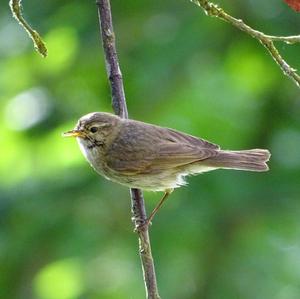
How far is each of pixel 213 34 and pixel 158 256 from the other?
Result: 4.67 ft

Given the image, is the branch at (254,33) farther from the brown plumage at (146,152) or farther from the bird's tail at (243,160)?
the brown plumage at (146,152)

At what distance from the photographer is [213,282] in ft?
18.2

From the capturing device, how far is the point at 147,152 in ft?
15.1

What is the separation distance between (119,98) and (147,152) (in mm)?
1313

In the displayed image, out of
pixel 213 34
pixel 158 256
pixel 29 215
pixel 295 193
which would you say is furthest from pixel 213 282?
pixel 213 34

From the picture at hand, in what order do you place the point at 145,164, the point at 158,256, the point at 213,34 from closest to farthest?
the point at 145,164, the point at 158,256, the point at 213,34

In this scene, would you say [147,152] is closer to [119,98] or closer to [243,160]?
[243,160]

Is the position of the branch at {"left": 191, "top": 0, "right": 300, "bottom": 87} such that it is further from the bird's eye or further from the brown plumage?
the bird's eye

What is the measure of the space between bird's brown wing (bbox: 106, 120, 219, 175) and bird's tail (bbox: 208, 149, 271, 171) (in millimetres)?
42

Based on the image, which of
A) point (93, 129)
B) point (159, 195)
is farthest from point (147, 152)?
point (159, 195)

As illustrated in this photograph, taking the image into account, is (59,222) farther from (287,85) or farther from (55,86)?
(287,85)

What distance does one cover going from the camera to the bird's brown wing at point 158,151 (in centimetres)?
450

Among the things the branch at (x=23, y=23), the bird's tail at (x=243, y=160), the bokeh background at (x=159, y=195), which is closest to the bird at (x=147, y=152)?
the bird's tail at (x=243, y=160)

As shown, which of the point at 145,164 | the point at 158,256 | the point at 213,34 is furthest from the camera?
the point at 213,34
